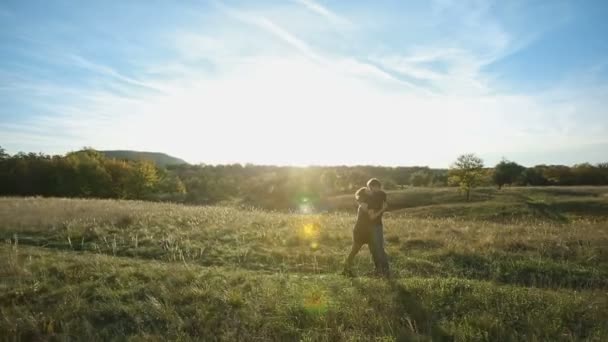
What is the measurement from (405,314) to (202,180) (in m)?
99.6

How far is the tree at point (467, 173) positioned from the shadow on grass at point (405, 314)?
53179 millimetres

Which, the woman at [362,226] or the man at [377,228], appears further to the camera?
the woman at [362,226]

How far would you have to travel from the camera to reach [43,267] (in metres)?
10.3

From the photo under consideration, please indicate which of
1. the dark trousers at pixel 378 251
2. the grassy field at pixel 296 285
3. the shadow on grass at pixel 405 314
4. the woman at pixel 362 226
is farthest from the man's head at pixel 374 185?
the shadow on grass at pixel 405 314

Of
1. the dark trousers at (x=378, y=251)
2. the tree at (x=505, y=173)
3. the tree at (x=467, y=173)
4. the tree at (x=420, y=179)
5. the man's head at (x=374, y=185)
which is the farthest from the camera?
the tree at (x=420, y=179)

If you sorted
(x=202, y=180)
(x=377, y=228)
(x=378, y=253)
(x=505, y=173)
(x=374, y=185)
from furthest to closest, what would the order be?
(x=202, y=180)
(x=505, y=173)
(x=374, y=185)
(x=377, y=228)
(x=378, y=253)

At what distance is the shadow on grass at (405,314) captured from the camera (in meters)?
6.37

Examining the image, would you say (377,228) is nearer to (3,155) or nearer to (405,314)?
(405,314)

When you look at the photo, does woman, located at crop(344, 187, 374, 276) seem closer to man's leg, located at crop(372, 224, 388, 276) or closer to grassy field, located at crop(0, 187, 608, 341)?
man's leg, located at crop(372, 224, 388, 276)

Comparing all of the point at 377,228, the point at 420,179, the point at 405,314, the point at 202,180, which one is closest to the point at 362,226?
the point at 377,228

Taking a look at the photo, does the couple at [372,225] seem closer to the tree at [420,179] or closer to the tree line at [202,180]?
the tree line at [202,180]

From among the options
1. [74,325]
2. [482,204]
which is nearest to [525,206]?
[482,204]

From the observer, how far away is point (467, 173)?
57969 mm

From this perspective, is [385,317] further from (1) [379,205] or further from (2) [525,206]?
(2) [525,206]
